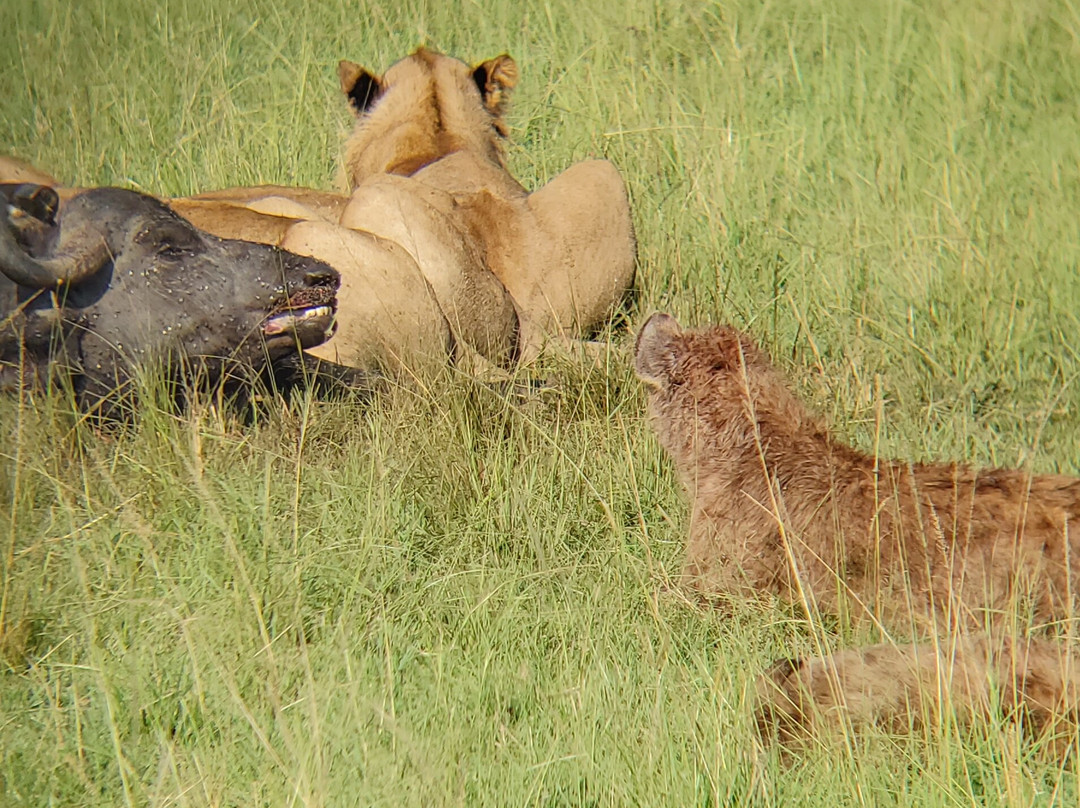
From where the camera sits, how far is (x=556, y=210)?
6012 mm

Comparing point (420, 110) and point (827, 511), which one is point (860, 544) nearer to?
point (827, 511)

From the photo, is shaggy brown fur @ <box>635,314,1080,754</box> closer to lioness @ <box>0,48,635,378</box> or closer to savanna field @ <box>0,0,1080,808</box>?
savanna field @ <box>0,0,1080,808</box>

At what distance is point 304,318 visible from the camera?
4.87 metres

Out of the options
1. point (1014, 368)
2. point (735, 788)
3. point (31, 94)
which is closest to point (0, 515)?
point (735, 788)

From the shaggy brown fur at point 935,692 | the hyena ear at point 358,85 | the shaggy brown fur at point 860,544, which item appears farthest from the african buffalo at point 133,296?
the shaggy brown fur at point 935,692

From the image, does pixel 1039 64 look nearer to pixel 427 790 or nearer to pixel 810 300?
pixel 810 300

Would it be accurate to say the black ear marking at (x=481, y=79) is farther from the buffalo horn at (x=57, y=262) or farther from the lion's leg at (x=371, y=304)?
the buffalo horn at (x=57, y=262)

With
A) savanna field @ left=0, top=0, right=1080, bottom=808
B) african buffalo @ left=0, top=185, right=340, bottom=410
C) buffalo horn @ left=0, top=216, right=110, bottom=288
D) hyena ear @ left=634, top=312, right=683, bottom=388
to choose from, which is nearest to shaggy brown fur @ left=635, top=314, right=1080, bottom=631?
hyena ear @ left=634, top=312, right=683, bottom=388

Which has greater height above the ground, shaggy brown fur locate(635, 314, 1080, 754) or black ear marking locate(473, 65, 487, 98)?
black ear marking locate(473, 65, 487, 98)

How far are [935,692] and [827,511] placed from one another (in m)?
0.94

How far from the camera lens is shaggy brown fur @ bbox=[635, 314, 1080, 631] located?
11.2ft

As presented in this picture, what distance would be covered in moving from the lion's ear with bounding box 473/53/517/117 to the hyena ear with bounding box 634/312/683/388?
2811mm

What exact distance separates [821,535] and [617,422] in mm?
1151

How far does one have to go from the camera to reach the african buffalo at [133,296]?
4422 mm
